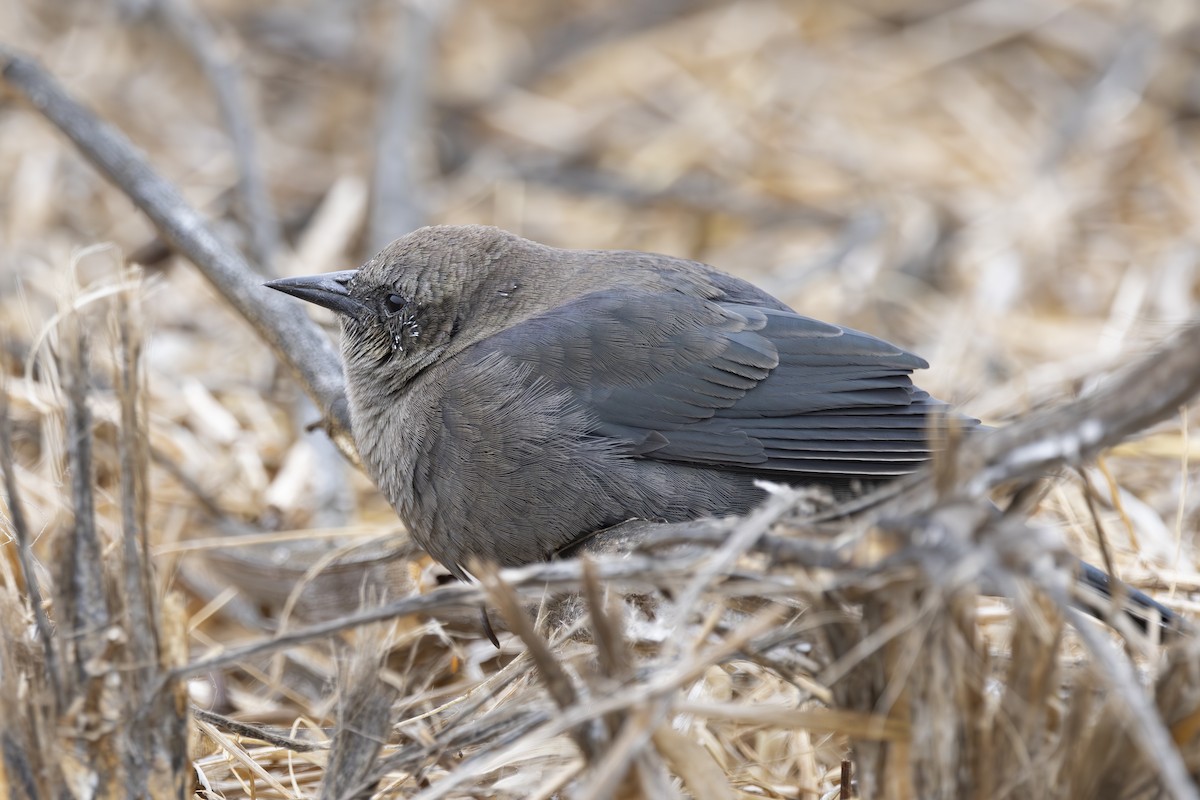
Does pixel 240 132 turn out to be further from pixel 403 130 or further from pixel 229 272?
pixel 229 272

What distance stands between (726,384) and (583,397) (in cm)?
35

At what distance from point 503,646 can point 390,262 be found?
1.03 meters

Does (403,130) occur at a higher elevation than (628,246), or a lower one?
higher

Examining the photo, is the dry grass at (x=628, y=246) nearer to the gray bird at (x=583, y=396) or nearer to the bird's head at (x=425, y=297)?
the gray bird at (x=583, y=396)

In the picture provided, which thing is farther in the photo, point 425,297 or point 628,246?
point 628,246

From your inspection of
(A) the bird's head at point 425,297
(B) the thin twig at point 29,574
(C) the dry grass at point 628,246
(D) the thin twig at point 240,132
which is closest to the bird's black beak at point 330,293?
(A) the bird's head at point 425,297

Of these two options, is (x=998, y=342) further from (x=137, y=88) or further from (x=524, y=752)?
(x=137, y=88)

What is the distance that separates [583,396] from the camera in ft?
9.80

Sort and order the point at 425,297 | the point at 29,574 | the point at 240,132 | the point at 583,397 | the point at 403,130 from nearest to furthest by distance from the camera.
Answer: the point at 29,574 < the point at 583,397 < the point at 425,297 < the point at 240,132 < the point at 403,130

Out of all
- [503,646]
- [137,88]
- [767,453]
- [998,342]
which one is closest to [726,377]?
[767,453]

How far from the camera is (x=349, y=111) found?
24.0 ft

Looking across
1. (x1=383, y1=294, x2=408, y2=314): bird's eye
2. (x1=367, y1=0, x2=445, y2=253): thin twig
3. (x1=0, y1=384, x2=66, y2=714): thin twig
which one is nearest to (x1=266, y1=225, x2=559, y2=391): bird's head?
(x1=383, y1=294, x2=408, y2=314): bird's eye

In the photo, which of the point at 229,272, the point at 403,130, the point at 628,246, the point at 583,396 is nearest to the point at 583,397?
the point at 583,396

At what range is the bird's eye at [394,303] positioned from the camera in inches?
128
